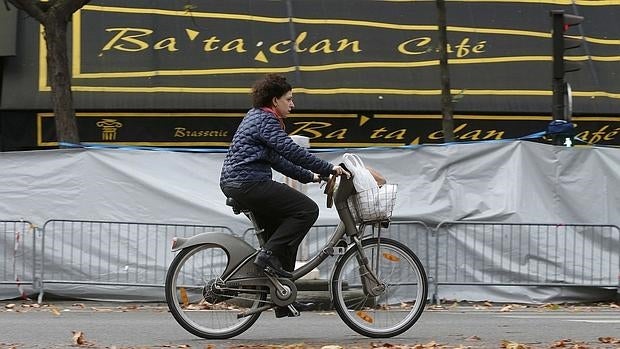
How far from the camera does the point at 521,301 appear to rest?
11961 mm

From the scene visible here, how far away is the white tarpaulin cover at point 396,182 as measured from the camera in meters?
11.8

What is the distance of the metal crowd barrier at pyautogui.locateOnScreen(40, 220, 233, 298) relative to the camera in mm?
11523

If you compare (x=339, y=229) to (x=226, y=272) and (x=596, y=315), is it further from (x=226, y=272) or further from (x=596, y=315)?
(x=596, y=315)

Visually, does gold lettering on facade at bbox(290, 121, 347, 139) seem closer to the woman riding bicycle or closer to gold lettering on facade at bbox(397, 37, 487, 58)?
gold lettering on facade at bbox(397, 37, 487, 58)

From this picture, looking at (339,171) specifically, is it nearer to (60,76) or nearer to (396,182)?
(396,182)

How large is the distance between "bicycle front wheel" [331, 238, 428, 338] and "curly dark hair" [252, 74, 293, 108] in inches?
43.7

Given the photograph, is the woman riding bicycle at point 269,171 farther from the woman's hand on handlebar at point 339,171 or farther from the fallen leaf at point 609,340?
the fallen leaf at point 609,340

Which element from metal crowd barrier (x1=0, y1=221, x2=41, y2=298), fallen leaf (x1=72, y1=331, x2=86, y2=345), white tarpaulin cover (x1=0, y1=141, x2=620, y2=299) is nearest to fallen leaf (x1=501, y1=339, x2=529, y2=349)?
fallen leaf (x1=72, y1=331, x2=86, y2=345)

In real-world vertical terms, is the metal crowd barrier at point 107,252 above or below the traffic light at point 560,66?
below

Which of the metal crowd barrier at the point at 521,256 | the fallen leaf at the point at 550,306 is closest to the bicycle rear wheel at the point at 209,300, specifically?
the metal crowd barrier at the point at 521,256

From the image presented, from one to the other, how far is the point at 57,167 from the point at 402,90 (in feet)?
19.6

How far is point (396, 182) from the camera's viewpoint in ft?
40.0

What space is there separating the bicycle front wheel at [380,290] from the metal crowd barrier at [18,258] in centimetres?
488

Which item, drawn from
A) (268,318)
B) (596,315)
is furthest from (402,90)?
(268,318)
